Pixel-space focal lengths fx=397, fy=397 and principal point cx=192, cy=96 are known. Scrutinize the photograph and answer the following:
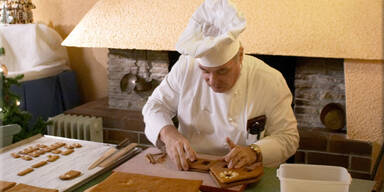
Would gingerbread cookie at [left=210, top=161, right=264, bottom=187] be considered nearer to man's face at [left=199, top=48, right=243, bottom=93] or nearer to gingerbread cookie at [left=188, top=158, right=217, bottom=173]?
gingerbread cookie at [left=188, top=158, right=217, bottom=173]

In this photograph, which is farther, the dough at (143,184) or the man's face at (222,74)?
the man's face at (222,74)

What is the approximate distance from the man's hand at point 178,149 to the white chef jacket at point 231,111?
9 centimetres

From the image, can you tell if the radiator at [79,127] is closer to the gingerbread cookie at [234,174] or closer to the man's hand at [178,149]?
the man's hand at [178,149]

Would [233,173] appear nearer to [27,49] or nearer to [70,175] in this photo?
[70,175]

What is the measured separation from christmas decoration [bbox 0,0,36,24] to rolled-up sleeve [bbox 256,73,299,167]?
2.79m

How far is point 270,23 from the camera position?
2.66m

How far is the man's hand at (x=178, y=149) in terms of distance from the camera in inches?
58.5

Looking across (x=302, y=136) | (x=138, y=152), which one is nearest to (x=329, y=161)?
(x=302, y=136)

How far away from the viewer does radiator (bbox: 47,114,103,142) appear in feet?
10.00

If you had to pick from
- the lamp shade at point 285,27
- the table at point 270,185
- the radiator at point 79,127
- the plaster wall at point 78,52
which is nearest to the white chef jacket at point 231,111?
the table at point 270,185

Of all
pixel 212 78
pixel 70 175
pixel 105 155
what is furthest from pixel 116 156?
pixel 212 78

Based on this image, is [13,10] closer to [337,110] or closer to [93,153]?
[93,153]

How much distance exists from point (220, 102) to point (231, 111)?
65 millimetres

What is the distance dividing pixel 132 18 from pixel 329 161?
5.79ft
